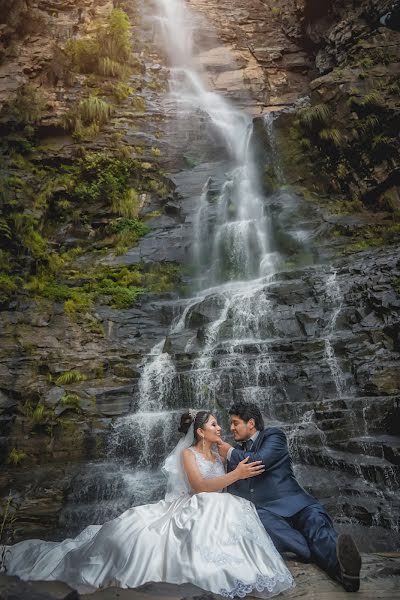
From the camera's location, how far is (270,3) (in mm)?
26453

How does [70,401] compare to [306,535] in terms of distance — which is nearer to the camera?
[306,535]

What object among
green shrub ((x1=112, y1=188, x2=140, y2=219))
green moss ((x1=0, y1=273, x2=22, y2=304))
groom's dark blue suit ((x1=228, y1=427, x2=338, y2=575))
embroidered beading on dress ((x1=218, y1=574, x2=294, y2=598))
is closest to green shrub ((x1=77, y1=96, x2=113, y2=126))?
green shrub ((x1=112, y1=188, x2=140, y2=219))

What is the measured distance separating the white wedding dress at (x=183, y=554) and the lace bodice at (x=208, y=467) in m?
0.24

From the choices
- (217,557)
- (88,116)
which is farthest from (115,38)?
(217,557)

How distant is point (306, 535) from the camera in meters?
3.57

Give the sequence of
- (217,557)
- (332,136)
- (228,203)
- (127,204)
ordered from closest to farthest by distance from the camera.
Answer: (217,557)
(332,136)
(228,203)
(127,204)

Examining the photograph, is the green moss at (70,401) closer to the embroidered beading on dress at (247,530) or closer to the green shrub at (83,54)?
the embroidered beading on dress at (247,530)

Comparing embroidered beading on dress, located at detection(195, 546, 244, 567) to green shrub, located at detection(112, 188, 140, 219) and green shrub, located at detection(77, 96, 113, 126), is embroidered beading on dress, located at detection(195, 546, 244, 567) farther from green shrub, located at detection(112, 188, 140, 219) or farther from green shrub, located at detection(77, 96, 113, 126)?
green shrub, located at detection(77, 96, 113, 126)

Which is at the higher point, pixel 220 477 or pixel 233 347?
pixel 233 347

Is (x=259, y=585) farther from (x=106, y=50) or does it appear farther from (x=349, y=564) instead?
(x=106, y=50)

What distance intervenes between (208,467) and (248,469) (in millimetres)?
454

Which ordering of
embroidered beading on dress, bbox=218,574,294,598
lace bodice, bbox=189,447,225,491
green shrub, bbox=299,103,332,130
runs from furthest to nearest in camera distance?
green shrub, bbox=299,103,332,130 < lace bodice, bbox=189,447,225,491 < embroidered beading on dress, bbox=218,574,294,598

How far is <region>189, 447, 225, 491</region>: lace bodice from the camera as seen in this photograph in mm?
3803

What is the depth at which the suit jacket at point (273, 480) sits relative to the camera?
12.1ft
